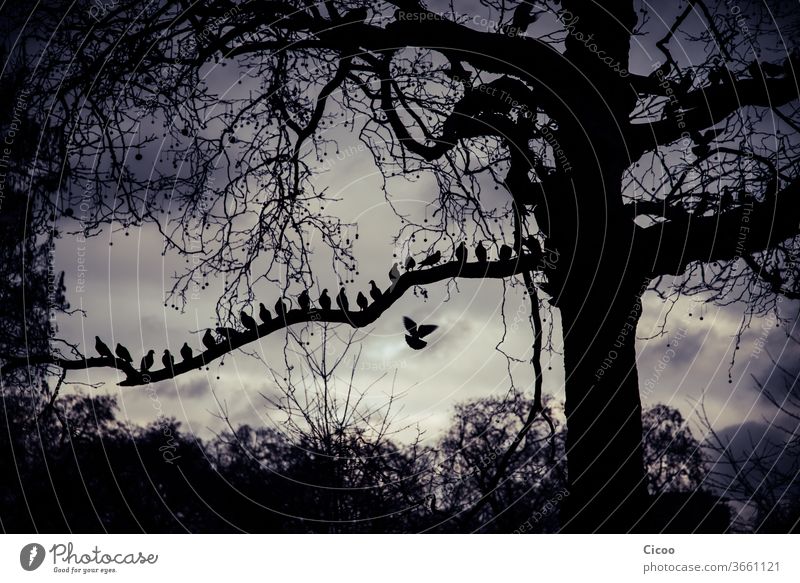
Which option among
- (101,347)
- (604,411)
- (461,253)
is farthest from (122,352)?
(604,411)

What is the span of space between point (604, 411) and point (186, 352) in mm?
3828

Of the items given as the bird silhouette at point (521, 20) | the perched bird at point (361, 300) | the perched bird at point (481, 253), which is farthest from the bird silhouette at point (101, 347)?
the bird silhouette at point (521, 20)

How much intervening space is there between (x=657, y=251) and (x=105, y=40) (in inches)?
234

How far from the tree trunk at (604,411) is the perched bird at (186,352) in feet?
11.4

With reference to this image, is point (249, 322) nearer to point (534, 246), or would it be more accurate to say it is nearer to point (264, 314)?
point (264, 314)

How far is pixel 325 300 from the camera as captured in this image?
6648 mm

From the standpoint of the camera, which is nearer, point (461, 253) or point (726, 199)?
point (461, 253)

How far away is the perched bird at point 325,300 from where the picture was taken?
6641 millimetres

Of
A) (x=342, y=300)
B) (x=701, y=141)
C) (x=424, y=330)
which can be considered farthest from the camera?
(x=701, y=141)

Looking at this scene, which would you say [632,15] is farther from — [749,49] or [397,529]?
[397,529]

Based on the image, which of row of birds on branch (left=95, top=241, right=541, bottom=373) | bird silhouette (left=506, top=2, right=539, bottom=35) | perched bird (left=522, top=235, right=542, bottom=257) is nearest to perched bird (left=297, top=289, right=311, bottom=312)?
row of birds on branch (left=95, top=241, right=541, bottom=373)

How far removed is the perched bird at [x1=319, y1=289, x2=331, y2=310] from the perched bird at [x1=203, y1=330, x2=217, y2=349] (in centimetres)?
106

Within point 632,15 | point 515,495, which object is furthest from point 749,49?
point 515,495

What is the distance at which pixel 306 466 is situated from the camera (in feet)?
42.8
